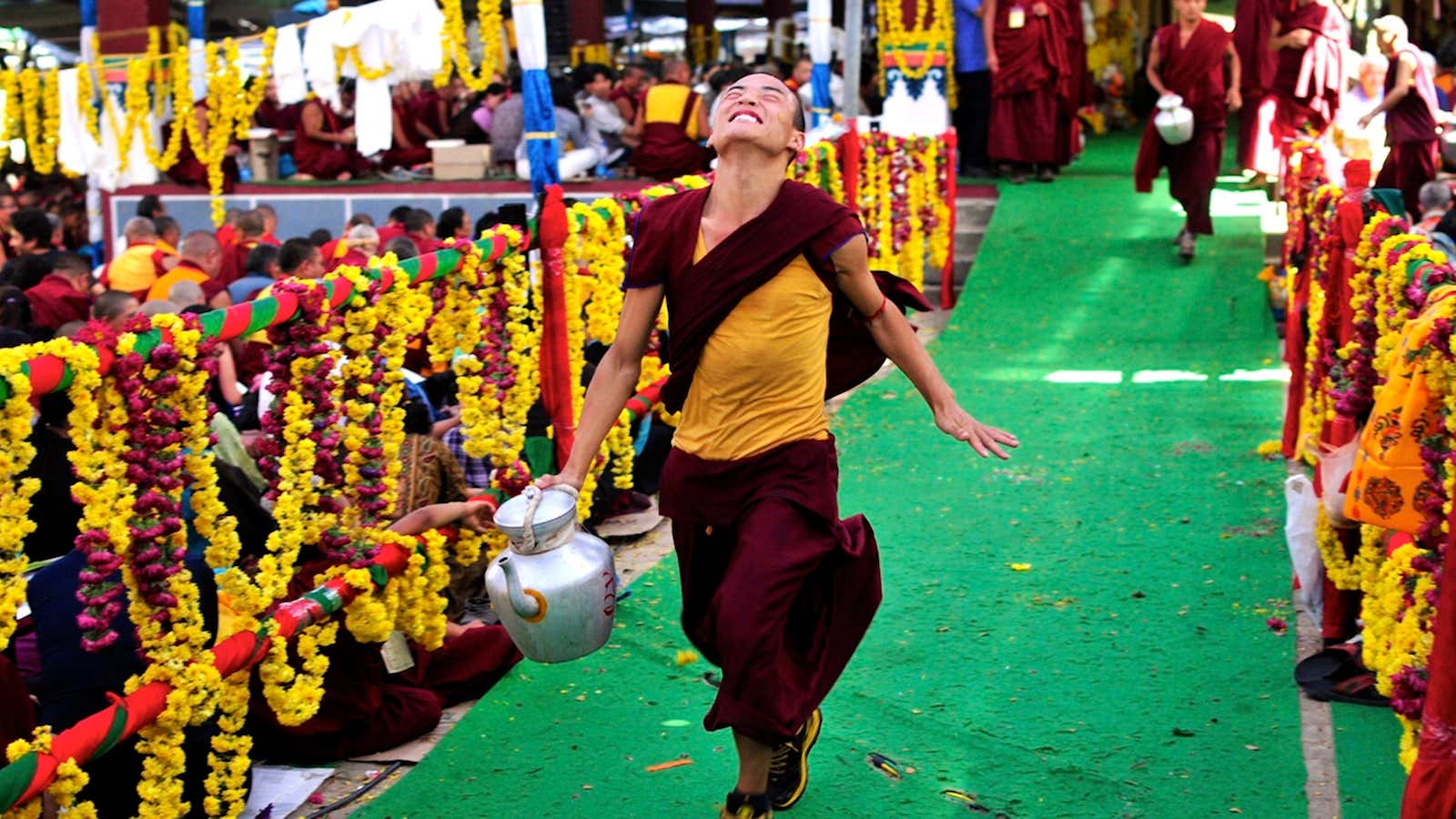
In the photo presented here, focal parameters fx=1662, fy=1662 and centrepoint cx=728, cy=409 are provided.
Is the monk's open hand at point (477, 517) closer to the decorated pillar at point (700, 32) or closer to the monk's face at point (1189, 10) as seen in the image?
the monk's face at point (1189, 10)

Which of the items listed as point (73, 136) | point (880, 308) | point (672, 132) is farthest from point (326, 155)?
point (880, 308)

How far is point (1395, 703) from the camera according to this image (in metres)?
3.52

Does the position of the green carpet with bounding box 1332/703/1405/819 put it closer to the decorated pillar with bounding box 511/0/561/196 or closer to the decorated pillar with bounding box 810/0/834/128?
the decorated pillar with bounding box 511/0/561/196

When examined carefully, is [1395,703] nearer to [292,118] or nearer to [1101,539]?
[1101,539]

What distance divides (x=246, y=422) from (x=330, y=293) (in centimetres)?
200

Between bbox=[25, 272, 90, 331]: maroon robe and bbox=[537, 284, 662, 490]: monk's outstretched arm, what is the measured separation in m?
5.71

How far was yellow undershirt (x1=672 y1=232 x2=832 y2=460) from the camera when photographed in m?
3.55

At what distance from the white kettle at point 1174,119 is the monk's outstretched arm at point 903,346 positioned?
7.16m

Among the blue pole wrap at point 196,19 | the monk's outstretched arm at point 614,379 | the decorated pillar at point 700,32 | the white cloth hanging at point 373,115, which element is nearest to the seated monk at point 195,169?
the blue pole wrap at point 196,19

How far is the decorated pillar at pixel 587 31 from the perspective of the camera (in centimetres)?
2033

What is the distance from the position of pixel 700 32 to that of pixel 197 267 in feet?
46.7

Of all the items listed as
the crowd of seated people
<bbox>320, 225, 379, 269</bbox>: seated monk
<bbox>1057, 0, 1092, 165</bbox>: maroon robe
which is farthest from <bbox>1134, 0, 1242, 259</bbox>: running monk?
the crowd of seated people

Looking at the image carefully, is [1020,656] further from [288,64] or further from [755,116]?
[288,64]

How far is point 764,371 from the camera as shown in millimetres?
3574
